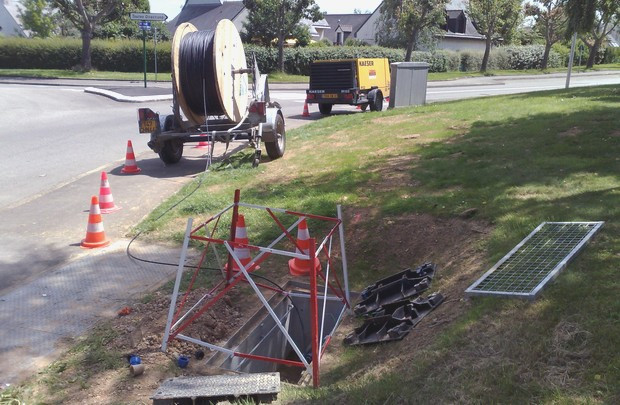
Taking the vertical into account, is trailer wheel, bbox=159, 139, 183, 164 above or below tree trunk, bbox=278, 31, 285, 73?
below

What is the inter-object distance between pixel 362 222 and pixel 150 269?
2.70m

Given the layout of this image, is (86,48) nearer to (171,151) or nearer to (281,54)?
(281,54)

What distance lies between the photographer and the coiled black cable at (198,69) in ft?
38.6

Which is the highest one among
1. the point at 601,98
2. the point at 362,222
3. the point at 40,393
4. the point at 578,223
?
the point at 601,98

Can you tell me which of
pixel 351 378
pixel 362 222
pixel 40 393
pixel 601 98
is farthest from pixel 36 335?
pixel 601 98

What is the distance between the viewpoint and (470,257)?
243 inches

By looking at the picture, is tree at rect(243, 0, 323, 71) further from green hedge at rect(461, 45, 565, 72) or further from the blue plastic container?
the blue plastic container

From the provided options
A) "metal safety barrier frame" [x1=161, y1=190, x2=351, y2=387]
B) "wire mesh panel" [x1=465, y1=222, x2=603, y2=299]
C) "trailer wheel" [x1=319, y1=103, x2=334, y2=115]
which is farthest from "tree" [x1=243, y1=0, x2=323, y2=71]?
"wire mesh panel" [x1=465, y1=222, x2=603, y2=299]

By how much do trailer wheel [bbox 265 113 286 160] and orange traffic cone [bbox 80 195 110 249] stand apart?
499cm

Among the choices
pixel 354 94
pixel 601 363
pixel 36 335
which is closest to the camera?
pixel 601 363

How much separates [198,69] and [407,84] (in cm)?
991

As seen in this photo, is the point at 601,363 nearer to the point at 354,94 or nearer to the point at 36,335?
the point at 36,335

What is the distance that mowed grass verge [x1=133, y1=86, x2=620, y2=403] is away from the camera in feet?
12.5

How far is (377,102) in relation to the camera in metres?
22.6
